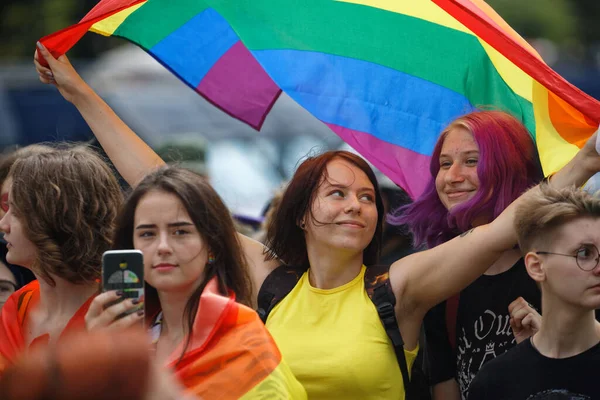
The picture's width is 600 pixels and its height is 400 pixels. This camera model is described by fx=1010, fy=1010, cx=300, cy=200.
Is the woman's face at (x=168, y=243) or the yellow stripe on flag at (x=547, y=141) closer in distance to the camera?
the woman's face at (x=168, y=243)

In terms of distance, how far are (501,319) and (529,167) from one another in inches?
22.4

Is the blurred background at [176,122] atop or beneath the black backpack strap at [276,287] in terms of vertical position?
atop

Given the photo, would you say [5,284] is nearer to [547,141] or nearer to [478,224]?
[478,224]

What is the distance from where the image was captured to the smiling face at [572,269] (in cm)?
277

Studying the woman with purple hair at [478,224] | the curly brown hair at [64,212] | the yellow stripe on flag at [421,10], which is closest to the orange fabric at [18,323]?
the curly brown hair at [64,212]

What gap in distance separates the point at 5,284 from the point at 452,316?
177 centimetres

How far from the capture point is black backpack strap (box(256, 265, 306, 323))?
3.38 metres

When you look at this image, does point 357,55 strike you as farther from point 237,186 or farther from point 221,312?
point 237,186

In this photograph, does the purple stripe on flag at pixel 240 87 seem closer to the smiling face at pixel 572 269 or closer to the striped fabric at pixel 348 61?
the striped fabric at pixel 348 61

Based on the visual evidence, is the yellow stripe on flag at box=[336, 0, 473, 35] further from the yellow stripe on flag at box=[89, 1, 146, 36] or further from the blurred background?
the blurred background

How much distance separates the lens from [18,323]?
129 inches

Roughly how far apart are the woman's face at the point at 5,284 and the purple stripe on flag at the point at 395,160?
4.69ft

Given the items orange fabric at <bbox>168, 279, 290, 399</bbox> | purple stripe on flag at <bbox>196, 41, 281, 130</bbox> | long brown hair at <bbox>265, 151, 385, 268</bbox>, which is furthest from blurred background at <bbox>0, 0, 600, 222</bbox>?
orange fabric at <bbox>168, 279, 290, 399</bbox>

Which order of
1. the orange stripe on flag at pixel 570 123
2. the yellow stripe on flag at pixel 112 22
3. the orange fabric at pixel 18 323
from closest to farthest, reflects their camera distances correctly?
1. the orange fabric at pixel 18 323
2. the orange stripe on flag at pixel 570 123
3. the yellow stripe on flag at pixel 112 22
